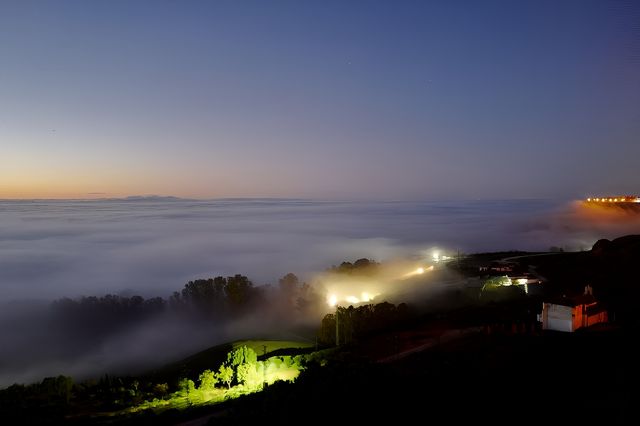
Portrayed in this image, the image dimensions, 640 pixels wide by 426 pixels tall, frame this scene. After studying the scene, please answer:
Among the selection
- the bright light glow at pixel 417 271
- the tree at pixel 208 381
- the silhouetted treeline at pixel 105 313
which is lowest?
the silhouetted treeline at pixel 105 313

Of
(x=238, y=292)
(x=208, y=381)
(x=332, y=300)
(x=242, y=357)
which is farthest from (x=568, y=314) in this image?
(x=238, y=292)

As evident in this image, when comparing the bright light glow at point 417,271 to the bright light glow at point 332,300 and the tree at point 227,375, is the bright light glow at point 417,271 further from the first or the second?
the tree at point 227,375

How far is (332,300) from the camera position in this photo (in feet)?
201

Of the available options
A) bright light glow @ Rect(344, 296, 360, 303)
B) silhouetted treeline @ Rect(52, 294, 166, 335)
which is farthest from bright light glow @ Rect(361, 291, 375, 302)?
silhouetted treeline @ Rect(52, 294, 166, 335)

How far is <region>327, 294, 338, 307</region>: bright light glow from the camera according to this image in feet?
196

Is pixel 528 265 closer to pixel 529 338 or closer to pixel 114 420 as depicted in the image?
pixel 529 338

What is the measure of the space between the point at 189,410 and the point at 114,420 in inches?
159

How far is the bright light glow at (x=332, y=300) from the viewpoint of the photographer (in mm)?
59778

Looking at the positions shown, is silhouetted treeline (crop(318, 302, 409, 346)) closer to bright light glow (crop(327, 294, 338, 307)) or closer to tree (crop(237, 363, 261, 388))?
tree (crop(237, 363, 261, 388))

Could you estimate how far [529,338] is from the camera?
22.5m

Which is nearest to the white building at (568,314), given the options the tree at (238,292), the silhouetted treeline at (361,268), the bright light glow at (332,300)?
the bright light glow at (332,300)

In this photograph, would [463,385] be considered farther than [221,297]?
No

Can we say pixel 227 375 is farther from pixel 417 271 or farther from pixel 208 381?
pixel 417 271

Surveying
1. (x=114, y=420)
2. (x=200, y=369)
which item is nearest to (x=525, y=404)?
(x=114, y=420)
